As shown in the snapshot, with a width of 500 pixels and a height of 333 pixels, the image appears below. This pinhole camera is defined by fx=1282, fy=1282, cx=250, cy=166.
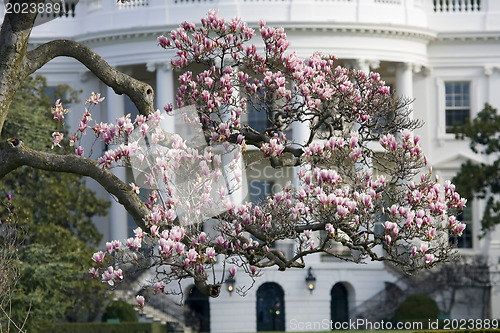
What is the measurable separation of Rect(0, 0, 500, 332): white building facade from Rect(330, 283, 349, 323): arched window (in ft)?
0.13

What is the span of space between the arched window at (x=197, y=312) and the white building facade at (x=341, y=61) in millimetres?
93

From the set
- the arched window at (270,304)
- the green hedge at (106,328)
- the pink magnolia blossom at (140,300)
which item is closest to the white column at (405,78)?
the arched window at (270,304)

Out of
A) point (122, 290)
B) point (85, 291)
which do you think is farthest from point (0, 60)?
point (122, 290)

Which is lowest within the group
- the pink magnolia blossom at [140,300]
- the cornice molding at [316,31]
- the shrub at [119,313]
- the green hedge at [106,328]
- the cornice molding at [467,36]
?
the green hedge at [106,328]

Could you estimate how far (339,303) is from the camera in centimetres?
4994

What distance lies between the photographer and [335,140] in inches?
621

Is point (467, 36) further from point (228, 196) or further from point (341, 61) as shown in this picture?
point (228, 196)

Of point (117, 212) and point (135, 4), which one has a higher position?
point (135, 4)

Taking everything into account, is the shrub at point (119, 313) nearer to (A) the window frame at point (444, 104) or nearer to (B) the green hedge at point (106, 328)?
(B) the green hedge at point (106, 328)

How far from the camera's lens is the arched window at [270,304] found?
48812mm

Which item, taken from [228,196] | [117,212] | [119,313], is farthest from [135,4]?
[228,196]

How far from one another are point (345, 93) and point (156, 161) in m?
3.19

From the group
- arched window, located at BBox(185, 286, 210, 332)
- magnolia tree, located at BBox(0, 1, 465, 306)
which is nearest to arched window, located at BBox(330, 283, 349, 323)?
arched window, located at BBox(185, 286, 210, 332)

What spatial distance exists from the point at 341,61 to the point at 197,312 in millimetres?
11214
